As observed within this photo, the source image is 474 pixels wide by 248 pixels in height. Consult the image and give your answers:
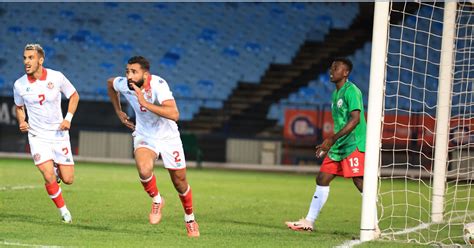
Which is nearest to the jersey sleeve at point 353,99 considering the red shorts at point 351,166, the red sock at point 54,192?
the red shorts at point 351,166

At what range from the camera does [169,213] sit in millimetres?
12352

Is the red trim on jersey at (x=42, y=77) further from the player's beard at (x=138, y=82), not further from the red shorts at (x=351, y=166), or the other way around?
the red shorts at (x=351, y=166)

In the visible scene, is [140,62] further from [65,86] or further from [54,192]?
[54,192]

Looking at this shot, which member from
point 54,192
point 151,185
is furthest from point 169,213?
point 151,185

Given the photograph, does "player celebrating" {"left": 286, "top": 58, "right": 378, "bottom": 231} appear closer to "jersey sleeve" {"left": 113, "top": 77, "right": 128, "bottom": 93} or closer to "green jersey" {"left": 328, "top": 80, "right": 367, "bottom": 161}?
"green jersey" {"left": 328, "top": 80, "right": 367, "bottom": 161}

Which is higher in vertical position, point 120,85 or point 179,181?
point 120,85

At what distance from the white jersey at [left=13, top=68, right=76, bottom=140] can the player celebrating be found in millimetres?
3044

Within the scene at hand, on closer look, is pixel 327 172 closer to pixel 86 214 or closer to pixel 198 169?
pixel 86 214

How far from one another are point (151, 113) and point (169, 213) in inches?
116

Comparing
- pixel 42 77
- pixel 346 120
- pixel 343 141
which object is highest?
pixel 42 77

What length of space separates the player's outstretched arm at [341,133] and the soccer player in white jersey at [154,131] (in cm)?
159

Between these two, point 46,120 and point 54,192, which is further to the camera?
point 46,120

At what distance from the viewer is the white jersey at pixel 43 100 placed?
1069 cm

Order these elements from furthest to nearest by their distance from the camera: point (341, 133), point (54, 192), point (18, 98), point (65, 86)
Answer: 1. point (65, 86)
2. point (18, 98)
3. point (54, 192)
4. point (341, 133)
